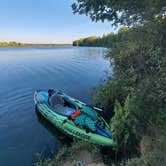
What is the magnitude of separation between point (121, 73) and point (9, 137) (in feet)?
20.3

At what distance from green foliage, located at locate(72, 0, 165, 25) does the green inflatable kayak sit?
172 inches

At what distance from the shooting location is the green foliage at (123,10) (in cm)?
638

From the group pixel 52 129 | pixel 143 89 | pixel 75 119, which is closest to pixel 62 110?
pixel 52 129

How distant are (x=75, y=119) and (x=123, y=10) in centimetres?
519

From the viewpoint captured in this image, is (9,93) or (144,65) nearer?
(144,65)

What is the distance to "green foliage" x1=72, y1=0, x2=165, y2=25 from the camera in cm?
638

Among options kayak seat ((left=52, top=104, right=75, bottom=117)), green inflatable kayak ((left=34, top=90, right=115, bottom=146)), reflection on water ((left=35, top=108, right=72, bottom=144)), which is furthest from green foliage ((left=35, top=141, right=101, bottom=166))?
kayak seat ((left=52, top=104, right=75, bottom=117))

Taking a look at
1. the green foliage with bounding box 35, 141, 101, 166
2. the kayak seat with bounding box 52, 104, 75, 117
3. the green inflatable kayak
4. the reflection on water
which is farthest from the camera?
the kayak seat with bounding box 52, 104, 75, 117

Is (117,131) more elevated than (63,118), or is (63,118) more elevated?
(117,131)

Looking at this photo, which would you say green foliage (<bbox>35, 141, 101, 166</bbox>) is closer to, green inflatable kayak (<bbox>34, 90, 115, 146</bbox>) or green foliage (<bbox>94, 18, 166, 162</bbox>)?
green inflatable kayak (<bbox>34, 90, 115, 146</bbox>)

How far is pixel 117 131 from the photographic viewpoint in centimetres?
755

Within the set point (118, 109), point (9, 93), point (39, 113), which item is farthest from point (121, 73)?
point (9, 93)

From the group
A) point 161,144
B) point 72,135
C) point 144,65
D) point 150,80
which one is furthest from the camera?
point 72,135

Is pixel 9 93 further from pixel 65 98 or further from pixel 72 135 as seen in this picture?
pixel 72 135
